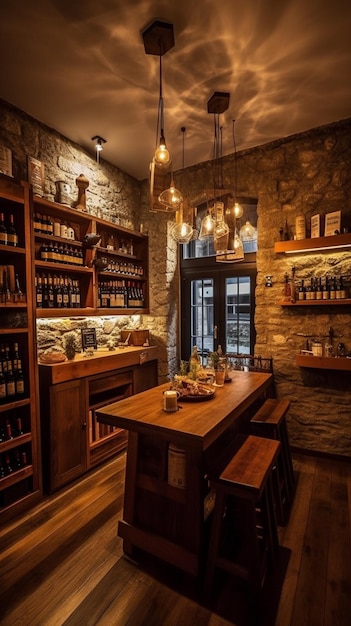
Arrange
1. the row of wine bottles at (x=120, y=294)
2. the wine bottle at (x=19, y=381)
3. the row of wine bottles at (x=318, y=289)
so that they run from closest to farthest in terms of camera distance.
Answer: the wine bottle at (x=19, y=381) → the row of wine bottles at (x=318, y=289) → the row of wine bottles at (x=120, y=294)

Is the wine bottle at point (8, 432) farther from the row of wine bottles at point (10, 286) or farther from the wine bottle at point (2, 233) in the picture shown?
the wine bottle at point (2, 233)

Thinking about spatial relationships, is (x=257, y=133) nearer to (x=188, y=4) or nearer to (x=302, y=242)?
(x=302, y=242)

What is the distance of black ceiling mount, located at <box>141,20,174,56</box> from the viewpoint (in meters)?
1.90

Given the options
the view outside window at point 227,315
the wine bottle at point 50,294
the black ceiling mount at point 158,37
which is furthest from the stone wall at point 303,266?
the wine bottle at point 50,294

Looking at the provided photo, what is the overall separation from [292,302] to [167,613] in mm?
2588

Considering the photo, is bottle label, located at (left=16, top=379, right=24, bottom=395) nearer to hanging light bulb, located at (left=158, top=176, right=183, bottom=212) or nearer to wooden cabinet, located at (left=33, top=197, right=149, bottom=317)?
wooden cabinet, located at (left=33, top=197, right=149, bottom=317)

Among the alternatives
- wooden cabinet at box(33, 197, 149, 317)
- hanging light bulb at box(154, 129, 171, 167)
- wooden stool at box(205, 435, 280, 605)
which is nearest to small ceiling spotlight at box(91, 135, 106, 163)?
wooden cabinet at box(33, 197, 149, 317)

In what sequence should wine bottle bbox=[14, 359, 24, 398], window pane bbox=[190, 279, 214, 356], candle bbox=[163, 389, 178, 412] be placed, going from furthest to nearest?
window pane bbox=[190, 279, 214, 356], wine bottle bbox=[14, 359, 24, 398], candle bbox=[163, 389, 178, 412]

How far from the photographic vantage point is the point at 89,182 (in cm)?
355

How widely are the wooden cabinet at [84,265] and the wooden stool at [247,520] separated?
2.05 meters

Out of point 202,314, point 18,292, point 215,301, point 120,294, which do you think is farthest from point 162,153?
point 202,314

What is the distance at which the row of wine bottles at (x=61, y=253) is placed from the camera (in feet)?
9.43

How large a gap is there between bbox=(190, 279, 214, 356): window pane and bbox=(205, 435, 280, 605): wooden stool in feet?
7.60

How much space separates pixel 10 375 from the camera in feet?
7.63
